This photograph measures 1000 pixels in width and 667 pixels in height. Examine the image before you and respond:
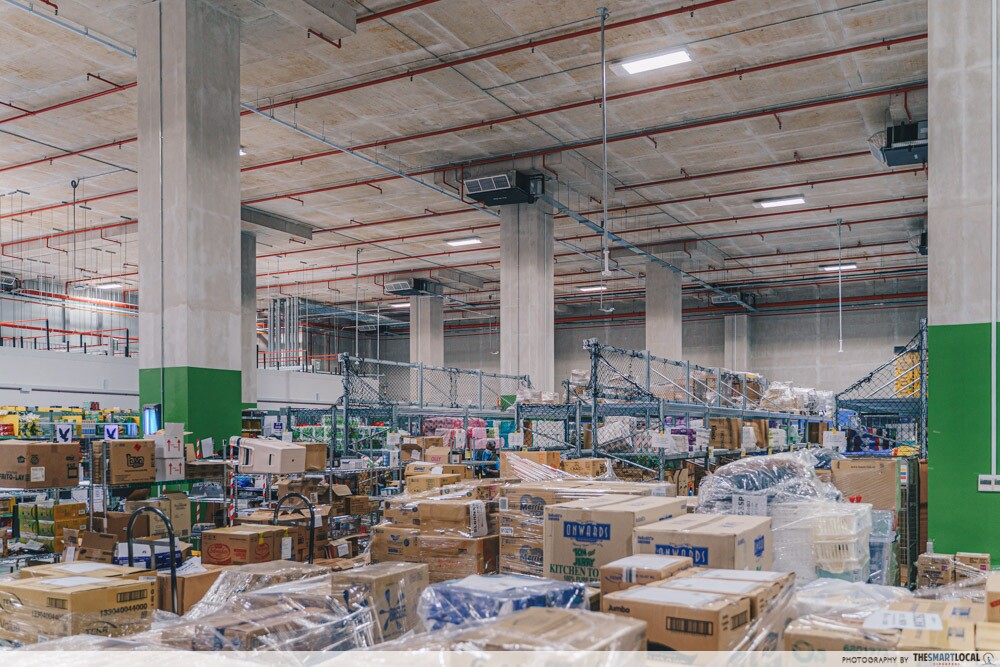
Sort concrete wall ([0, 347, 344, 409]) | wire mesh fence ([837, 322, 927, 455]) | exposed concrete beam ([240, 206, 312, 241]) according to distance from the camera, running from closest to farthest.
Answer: wire mesh fence ([837, 322, 927, 455]) < concrete wall ([0, 347, 344, 409]) < exposed concrete beam ([240, 206, 312, 241])

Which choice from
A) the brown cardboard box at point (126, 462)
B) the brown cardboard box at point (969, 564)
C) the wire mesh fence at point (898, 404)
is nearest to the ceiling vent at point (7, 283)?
the brown cardboard box at point (126, 462)

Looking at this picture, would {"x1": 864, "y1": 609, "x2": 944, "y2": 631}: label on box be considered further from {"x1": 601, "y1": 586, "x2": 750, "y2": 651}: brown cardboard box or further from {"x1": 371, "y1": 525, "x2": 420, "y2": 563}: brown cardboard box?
{"x1": 371, "y1": 525, "x2": 420, "y2": 563}: brown cardboard box

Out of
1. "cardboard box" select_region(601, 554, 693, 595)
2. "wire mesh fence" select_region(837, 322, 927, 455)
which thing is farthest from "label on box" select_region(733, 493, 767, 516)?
"wire mesh fence" select_region(837, 322, 927, 455)

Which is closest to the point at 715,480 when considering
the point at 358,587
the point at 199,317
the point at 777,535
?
the point at 777,535

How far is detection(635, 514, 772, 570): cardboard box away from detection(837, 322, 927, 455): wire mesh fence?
5.35m

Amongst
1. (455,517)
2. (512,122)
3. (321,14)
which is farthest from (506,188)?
(455,517)

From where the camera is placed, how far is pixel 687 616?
229 centimetres

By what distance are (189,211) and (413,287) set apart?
15457mm

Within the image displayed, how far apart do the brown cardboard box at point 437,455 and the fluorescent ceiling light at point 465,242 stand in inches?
360

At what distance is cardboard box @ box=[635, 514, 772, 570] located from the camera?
323 cm

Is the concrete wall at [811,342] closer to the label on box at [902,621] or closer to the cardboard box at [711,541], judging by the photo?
the cardboard box at [711,541]

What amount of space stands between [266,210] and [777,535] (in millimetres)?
15654

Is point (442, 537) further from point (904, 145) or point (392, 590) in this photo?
point (904, 145)

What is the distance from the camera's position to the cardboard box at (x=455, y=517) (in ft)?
14.8
